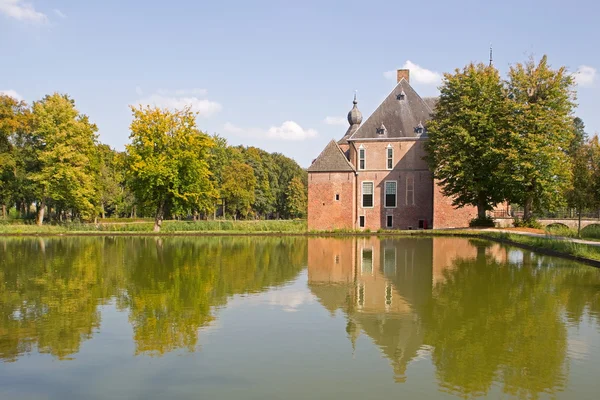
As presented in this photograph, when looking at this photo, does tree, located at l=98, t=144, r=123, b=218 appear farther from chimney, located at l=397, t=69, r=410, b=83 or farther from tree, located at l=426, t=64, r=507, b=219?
tree, located at l=426, t=64, r=507, b=219

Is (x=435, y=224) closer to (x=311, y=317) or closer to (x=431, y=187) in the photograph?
(x=431, y=187)

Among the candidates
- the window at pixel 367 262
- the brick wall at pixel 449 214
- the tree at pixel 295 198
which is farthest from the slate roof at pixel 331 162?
the tree at pixel 295 198

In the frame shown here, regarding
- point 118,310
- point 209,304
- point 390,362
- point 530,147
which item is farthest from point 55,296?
point 530,147

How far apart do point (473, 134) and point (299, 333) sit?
27.2 m

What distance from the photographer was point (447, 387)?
18.6 ft

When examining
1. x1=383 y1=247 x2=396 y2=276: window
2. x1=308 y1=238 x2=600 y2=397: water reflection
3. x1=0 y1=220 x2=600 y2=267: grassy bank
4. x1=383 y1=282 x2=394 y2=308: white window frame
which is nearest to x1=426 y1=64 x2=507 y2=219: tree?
x1=0 y1=220 x2=600 y2=267: grassy bank

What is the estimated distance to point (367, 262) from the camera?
57.2 ft

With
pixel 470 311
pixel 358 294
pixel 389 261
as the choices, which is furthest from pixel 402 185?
pixel 470 311

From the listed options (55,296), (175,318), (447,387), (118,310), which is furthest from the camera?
(55,296)

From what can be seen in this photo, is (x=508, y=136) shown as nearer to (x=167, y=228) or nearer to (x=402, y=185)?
(x=402, y=185)

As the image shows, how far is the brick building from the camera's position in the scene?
39.7 metres

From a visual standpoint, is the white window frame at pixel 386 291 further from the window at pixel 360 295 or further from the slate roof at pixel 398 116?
the slate roof at pixel 398 116

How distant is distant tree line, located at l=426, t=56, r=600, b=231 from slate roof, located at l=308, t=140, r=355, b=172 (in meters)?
7.72

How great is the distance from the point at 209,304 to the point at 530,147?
2507 cm
